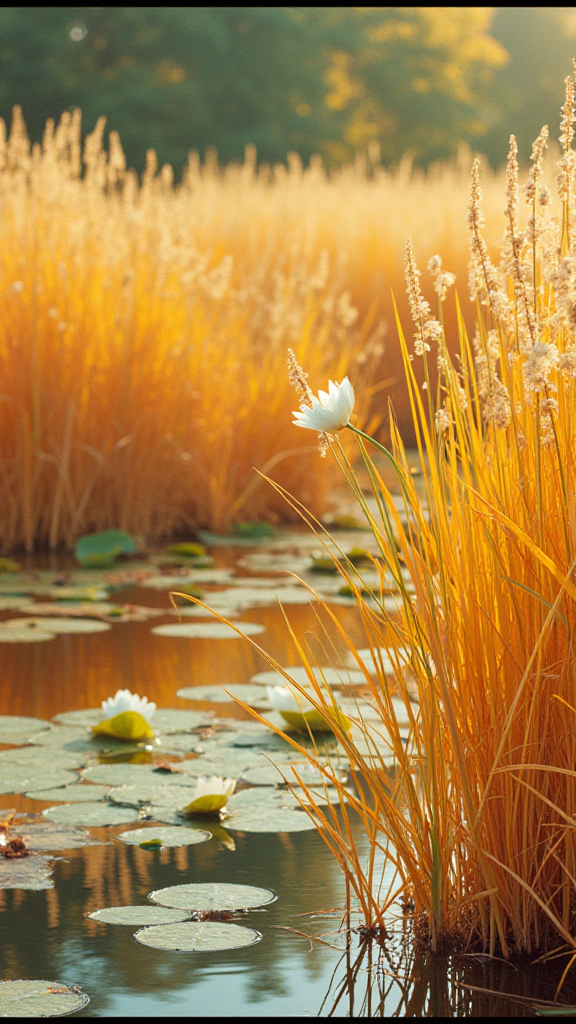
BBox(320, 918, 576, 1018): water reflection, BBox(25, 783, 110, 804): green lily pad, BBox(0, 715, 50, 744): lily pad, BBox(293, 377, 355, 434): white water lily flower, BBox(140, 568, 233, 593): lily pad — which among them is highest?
BBox(293, 377, 355, 434): white water lily flower

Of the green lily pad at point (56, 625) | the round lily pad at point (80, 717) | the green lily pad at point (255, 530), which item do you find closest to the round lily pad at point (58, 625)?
the green lily pad at point (56, 625)

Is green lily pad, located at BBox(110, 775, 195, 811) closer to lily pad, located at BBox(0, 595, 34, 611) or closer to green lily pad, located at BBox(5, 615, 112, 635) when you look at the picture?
green lily pad, located at BBox(5, 615, 112, 635)

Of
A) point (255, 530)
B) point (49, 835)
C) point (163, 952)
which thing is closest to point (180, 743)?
point (49, 835)

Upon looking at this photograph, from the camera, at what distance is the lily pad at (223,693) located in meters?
2.97

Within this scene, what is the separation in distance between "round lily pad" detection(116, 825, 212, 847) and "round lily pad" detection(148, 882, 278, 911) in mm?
208

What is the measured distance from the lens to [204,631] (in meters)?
3.77

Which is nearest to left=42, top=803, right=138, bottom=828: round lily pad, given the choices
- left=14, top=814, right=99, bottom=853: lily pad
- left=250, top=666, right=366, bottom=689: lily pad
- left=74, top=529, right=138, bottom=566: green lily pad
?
left=14, top=814, right=99, bottom=853: lily pad

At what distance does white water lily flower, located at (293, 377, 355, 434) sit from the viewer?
1.61m

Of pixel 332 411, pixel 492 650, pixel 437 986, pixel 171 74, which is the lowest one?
pixel 437 986

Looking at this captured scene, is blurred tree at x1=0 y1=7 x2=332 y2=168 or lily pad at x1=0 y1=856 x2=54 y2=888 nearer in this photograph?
lily pad at x1=0 y1=856 x2=54 y2=888

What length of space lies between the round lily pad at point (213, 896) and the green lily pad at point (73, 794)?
0.46 meters

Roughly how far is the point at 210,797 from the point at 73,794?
0.31 m

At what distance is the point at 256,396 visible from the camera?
5.55 meters

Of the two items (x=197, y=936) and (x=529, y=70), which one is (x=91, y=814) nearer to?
(x=197, y=936)
